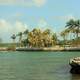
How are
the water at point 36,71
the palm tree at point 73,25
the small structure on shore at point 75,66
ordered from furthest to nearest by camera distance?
the palm tree at point 73,25
the small structure on shore at point 75,66
the water at point 36,71

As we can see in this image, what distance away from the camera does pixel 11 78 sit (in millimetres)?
39000

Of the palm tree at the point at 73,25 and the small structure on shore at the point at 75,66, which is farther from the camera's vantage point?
the palm tree at the point at 73,25

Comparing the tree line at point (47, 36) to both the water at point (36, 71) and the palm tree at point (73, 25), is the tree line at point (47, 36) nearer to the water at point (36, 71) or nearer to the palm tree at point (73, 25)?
the palm tree at point (73, 25)

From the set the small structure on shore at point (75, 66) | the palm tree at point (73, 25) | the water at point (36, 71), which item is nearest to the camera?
the water at point (36, 71)

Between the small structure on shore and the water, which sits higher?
the small structure on shore

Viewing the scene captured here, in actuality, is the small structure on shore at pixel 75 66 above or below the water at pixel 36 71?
above

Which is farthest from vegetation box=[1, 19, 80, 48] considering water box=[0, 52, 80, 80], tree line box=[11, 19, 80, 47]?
water box=[0, 52, 80, 80]

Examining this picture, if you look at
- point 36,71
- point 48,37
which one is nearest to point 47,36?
point 48,37

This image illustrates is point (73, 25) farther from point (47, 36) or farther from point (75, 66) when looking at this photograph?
point (75, 66)

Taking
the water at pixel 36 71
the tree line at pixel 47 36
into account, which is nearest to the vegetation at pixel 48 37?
the tree line at pixel 47 36

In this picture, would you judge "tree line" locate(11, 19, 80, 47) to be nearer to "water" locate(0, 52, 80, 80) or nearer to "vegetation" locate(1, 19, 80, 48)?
"vegetation" locate(1, 19, 80, 48)

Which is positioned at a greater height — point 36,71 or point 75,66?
point 75,66

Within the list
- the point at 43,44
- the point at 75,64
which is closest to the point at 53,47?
the point at 43,44

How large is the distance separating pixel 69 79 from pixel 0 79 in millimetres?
6692
